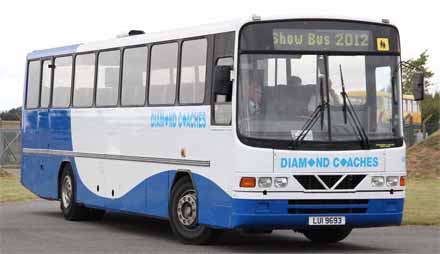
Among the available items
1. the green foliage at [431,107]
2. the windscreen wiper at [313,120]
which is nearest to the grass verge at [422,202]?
the windscreen wiper at [313,120]

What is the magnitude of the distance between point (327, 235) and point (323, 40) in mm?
3152

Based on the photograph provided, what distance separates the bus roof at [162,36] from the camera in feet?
54.3

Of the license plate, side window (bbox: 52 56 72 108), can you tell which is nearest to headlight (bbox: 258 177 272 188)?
the license plate

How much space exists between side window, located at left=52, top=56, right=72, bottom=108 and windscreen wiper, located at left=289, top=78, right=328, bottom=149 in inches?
305

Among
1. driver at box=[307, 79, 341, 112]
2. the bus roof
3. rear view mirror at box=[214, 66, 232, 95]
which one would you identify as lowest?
driver at box=[307, 79, 341, 112]

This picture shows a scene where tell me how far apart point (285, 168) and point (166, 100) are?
313 centimetres

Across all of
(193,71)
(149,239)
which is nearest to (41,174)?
(149,239)

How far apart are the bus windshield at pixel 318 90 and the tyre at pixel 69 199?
7151 mm

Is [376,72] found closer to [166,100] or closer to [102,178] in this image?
[166,100]

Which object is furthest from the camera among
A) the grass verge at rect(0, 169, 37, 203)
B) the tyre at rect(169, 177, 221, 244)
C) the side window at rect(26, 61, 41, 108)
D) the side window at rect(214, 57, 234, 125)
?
the grass verge at rect(0, 169, 37, 203)

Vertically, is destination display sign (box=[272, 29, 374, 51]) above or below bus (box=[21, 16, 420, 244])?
above

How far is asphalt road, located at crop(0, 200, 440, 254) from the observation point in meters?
16.6

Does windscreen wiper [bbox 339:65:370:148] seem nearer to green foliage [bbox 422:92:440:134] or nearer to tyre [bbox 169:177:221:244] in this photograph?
tyre [bbox 169:177:221:244]

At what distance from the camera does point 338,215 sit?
16297 millimetres
